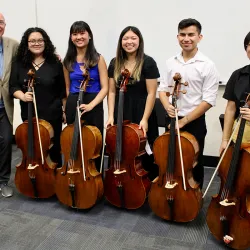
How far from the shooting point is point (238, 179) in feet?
6.29

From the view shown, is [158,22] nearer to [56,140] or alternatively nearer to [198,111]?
[198,111]

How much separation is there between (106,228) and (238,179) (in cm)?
101

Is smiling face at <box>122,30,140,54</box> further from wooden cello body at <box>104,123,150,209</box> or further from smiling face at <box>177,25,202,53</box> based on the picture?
wooden cello body at <box>104,123,150,209</box>

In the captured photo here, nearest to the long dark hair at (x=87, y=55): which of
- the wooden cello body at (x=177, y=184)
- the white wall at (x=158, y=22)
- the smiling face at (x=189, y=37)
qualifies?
the smiling face at (x=189, y=37)

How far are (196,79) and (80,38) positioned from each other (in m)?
0.92

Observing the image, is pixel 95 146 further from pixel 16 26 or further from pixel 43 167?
pixel 16 26

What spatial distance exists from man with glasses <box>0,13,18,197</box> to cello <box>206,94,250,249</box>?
71.1 inches

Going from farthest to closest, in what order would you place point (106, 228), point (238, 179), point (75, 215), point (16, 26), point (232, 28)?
1. point (16, 26)
2. point (232, 28)
3. point (75, 215)
4. point (106, 228)
5. point (238, 179)

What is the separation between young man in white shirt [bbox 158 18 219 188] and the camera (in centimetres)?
219

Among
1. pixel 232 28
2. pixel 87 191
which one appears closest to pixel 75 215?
pixel 87 191

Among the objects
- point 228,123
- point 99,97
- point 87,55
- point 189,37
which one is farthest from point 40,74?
point 228,123

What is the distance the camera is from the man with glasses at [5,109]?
2.71m

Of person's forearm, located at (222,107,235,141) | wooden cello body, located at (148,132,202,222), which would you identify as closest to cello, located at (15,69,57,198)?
wooden cello body, located at (148,132,202,222)

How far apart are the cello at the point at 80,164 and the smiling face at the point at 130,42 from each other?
1.16 feet
